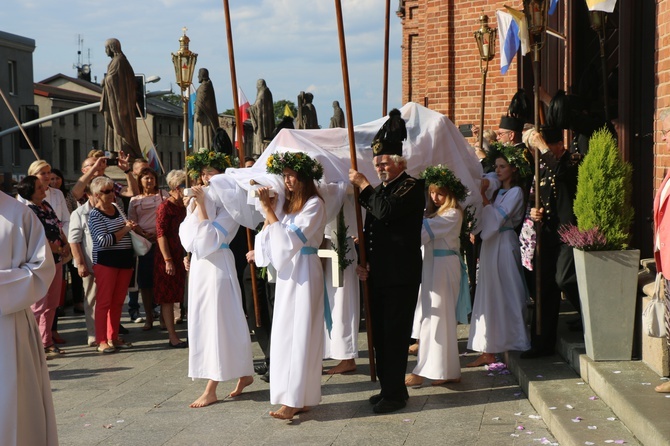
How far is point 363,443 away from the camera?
7145mm

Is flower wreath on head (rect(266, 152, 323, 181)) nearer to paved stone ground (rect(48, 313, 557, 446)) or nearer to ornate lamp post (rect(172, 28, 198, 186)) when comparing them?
paved stone ground (rect(48, 313, 557, 446))

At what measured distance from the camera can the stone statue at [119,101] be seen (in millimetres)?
15492

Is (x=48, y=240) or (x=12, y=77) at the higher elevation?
(x=12, y=77)

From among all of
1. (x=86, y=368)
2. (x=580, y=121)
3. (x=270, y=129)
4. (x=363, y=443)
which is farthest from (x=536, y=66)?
(x=270, y=129)

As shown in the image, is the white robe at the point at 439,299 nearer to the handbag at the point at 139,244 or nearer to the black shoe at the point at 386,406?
the black shoe at the point at 386,406

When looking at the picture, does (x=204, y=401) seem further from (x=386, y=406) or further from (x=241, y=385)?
(x=386, y=406)

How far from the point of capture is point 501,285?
9539 millimetres

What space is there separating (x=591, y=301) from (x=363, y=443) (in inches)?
83.5

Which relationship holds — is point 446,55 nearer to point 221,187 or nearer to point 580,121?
point 580,121

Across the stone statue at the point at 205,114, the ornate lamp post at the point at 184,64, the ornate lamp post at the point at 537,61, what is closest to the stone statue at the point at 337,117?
the stone statue at the point at 205,114

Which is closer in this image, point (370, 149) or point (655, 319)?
point (655, 319)

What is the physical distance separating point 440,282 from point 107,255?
4255 mm

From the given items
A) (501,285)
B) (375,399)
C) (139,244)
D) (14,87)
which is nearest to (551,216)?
(501,285)

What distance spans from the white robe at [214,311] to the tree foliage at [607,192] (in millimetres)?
2895
